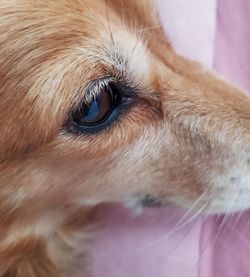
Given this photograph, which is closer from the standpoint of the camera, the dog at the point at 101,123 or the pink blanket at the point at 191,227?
the dog at the point at 101,123

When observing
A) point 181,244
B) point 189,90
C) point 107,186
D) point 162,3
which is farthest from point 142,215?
point 162,3

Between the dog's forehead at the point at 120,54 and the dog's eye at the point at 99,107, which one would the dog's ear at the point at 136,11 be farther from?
the dog's eye at the point at 99,107

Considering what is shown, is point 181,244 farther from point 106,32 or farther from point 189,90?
point 106,32

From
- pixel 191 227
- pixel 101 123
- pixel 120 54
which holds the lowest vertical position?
pixel 191 227

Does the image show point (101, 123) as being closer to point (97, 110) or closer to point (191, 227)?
point (97, 110)

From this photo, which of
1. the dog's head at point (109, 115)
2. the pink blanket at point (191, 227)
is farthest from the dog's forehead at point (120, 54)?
the pink blanket at point (191, 227)

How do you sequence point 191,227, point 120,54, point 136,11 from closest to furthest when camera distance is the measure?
point 120,54 < point 136,11 < point 191,227

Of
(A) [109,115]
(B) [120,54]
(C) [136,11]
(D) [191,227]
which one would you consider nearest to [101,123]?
(A) [109,115]
